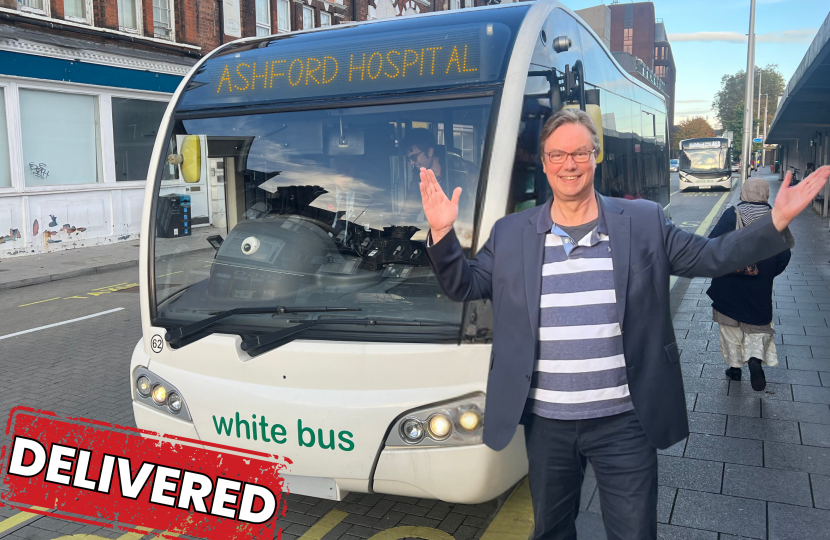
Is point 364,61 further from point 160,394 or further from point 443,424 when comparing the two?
point 160,394

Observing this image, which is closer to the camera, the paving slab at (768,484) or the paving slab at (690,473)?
the paving slab at (768,484)

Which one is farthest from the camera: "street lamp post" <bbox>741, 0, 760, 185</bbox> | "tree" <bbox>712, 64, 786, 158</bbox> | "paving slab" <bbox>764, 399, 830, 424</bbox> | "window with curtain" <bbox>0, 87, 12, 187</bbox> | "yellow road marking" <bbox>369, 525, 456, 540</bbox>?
"tree" <bbox>712, 64, 786, 158</bbox>

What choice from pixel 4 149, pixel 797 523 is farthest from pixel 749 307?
pixel 4 149

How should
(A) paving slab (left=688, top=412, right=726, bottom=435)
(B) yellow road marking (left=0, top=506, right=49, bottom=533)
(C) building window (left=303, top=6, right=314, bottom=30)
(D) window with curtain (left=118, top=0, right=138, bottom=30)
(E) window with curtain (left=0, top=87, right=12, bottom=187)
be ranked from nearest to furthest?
(B) yellow road marking (left=0, top=506, right=49, bottom=533) → (A) paving slab (left=688, top=412, right=726, bottom=435) → (E) window with curtain (left=0, top=87, right=12, bottom=187) → (D) window with curtain (left=118, top=0, right=138, bottom=30) → (C) building window (left=303, top=6, right=314, bottom=30)

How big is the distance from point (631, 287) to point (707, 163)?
130 feet

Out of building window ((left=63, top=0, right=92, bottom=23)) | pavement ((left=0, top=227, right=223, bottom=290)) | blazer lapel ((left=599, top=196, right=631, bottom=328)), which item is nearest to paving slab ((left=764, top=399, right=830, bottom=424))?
blazer lapel ((left=599, top=196, right=631, bottom=328))

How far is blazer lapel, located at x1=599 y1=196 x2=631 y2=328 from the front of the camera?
254 centimetres

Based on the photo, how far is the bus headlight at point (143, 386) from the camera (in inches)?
149

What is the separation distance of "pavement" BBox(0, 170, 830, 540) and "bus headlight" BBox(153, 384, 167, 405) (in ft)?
2.30

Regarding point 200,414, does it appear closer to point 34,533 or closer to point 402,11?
point 34,533

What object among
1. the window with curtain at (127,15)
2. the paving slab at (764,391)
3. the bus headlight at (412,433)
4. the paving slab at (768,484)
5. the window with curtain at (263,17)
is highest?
the window with curtain at (263,17)

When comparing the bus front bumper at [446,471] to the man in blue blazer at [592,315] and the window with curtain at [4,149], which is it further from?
the window with curtain at [4,149]

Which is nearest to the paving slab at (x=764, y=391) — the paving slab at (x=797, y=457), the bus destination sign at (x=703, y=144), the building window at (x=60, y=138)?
the paving slab at (x=797, y=457)

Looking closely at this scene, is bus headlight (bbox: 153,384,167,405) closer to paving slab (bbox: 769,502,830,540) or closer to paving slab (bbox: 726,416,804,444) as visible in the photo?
paving slab (bbox: 769,502,830,540)
